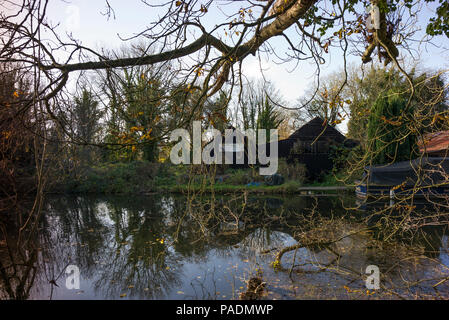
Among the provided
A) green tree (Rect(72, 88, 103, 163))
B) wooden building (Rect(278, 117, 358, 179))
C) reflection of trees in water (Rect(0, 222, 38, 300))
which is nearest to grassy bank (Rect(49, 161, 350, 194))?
wooden building (Rect(278, 117, 358, 179))

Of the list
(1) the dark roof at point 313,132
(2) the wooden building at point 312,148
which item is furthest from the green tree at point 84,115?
(1) the dark roof at point 313,132

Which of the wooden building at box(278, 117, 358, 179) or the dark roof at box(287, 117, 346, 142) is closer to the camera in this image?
the wooden building at box(278, 117, 358, 179)

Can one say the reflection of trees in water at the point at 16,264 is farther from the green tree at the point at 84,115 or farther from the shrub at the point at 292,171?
the shrub at the point at 292,171

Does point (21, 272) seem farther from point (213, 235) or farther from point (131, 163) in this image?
point (131, 163)

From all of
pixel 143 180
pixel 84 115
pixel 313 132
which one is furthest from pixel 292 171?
pixel 84 115

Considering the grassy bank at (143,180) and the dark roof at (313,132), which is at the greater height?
the dark roof at (313,132)

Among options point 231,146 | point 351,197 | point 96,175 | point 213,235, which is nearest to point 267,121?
point 231,146

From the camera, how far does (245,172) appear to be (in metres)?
19.1

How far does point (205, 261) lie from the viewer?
5926mm

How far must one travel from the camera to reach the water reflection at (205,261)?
4496mm

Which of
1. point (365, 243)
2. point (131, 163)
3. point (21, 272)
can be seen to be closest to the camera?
point (21, 272)

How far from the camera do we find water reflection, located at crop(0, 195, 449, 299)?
4496 mm

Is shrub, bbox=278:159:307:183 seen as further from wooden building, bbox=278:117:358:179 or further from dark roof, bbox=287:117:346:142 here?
dark roof, bbox=287:117:346:142
